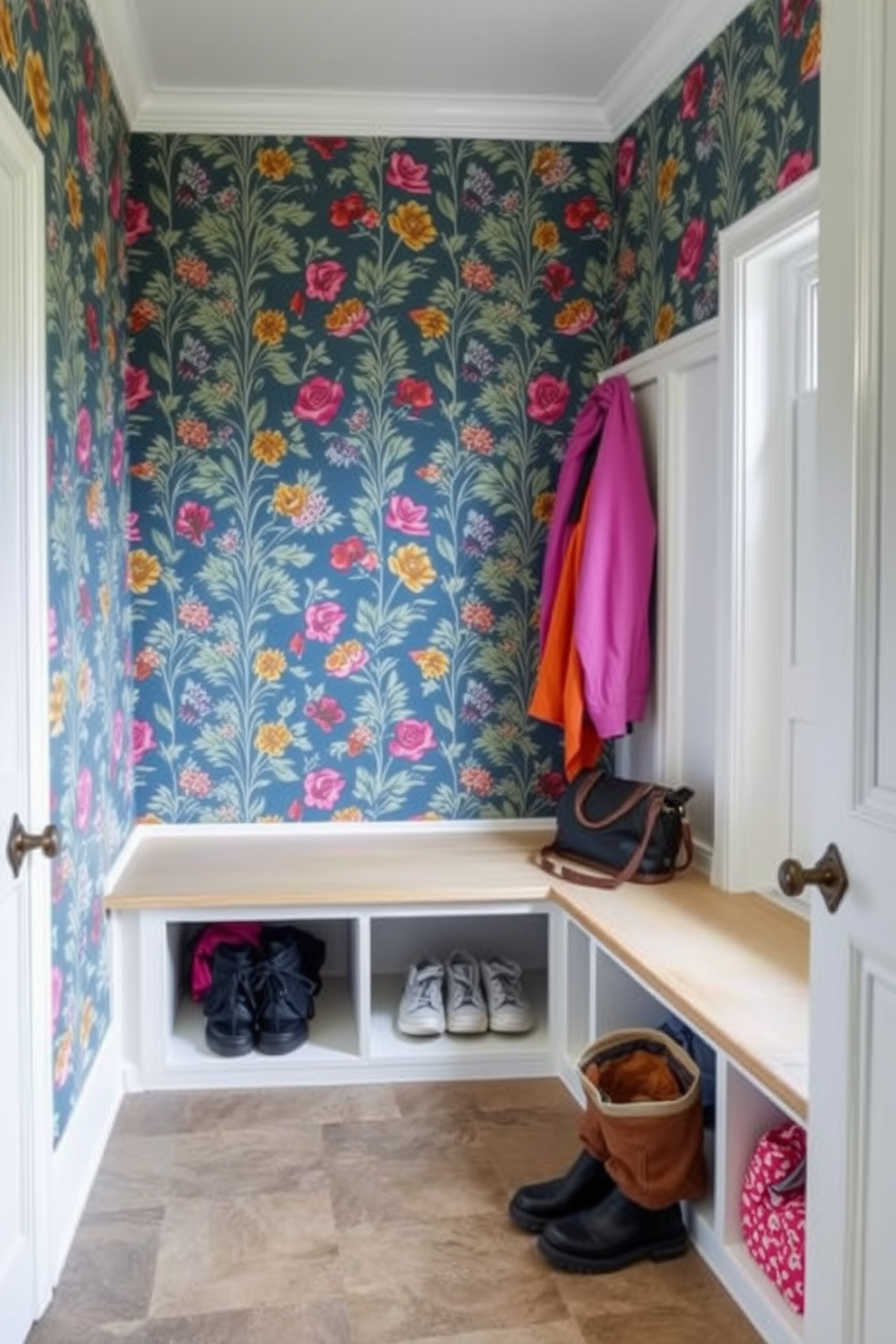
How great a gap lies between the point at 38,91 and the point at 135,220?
127cm

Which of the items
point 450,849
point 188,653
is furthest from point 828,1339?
point 188,653

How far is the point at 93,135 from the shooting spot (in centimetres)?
250

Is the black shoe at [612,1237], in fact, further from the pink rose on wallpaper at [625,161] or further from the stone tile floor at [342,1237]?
the pink rose on wallpaper at [625,161]

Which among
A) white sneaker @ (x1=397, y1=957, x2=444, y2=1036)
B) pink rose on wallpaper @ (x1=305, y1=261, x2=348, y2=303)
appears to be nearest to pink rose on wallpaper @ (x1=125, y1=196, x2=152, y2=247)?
pink rose on wallpaper @ (x1=305, y1=261, x2=348, y2=303)

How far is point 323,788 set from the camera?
3.29 meters

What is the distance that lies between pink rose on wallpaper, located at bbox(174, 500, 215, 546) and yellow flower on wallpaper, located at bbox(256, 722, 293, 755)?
550 mm

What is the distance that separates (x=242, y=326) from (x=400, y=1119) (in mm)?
2107

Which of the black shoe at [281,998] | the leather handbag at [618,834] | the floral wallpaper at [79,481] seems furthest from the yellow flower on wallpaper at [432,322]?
the black shoe at [281,998]

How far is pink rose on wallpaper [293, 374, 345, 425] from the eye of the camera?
10.5 feet

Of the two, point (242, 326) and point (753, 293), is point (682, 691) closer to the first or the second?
point (753, 293)

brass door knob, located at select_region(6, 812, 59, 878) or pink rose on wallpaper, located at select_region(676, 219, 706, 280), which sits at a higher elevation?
pink rose on wallpaper, located at select_region(676, 219, 706, 280)

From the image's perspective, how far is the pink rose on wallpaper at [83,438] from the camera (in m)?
2.36

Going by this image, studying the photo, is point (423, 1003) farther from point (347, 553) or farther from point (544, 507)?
point (544, 507)

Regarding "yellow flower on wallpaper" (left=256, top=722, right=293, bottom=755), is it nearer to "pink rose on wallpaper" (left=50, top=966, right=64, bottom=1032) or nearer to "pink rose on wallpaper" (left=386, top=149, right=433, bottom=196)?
"pink rose on wallpaper" (left=50, top=966, right=64, bottom=1032)
